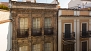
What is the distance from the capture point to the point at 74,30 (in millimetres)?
16000

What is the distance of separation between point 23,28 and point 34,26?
4.25 feet

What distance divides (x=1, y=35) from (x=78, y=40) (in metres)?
9.67

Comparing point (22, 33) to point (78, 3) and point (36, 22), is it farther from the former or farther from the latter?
point (78, 3)

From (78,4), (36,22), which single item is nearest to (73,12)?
(36,22)

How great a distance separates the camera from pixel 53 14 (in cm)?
1523

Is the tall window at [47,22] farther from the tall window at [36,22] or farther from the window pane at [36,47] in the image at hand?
the window pane at [36,47]

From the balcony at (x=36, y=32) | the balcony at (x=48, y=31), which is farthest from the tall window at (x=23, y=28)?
the balcony at (x=48, y=31)

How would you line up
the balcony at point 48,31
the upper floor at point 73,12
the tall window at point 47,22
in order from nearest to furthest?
the balcony at point 48,31, the tall window at point 47,22, the upper floor at point 73,12

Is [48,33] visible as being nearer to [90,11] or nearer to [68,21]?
[68,21]

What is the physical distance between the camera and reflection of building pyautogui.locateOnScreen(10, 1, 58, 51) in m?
13.9

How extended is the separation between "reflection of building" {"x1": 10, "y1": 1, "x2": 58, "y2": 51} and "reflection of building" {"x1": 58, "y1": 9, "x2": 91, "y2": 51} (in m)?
0.84

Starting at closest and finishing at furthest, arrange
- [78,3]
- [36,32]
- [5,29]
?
[5,29] → [36,32] → [78,3]

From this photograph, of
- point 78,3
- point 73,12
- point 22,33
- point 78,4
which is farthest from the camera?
point 78,3

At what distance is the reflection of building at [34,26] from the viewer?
1389cm
